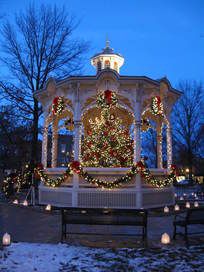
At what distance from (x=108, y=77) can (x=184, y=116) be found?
93.8 feet

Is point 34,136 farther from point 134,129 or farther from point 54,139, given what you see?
point 134,129

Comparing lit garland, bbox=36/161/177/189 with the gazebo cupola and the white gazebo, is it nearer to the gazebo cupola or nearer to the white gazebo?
the white gazebo

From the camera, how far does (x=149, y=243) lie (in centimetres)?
852

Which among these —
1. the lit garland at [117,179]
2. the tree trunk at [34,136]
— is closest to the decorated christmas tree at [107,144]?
the lit garland at [117,179]

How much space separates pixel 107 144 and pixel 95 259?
11.1m

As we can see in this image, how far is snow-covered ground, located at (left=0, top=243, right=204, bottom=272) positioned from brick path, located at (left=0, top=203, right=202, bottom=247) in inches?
29.5

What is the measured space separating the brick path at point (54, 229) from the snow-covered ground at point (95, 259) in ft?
2.46

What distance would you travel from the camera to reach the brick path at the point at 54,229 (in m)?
8.73

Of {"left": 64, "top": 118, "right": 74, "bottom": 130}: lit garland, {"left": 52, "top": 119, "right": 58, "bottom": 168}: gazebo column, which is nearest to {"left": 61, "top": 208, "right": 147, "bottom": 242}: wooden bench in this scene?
{"left": 52, "top": 119, "right": 58, "bottom": 168}: gazebo column

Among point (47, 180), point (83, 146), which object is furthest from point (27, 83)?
point (47, 180)

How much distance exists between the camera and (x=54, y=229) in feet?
34.1

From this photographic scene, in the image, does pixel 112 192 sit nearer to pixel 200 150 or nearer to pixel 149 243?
pixel 149 243

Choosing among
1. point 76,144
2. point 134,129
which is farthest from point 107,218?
point 134,129

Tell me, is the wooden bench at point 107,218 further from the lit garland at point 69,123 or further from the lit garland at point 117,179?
the lit garland at point 69,123
